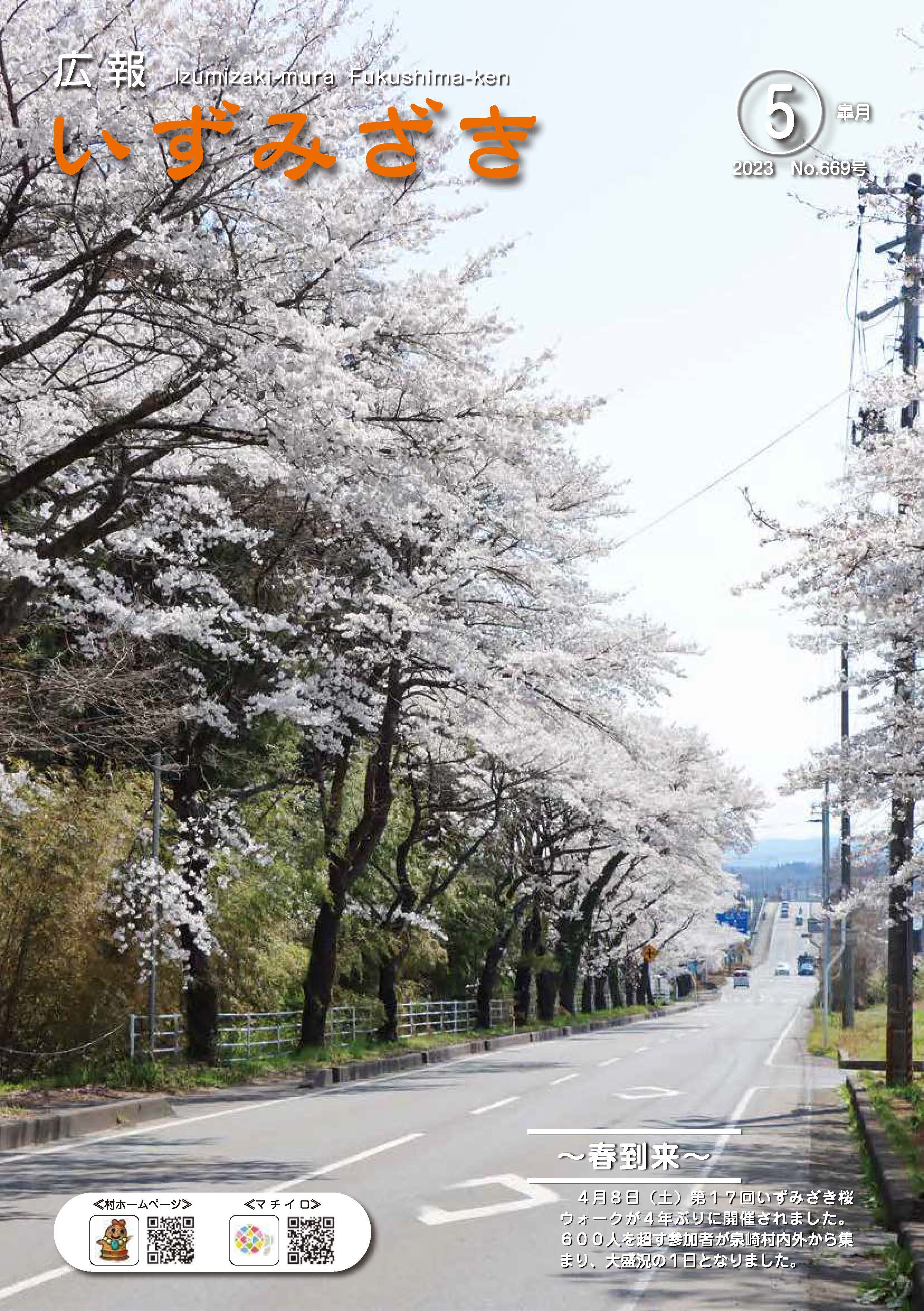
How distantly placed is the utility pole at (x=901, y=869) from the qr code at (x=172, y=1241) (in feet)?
43.4

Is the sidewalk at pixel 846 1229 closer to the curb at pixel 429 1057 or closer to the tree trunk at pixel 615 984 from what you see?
the curb at pixel 429 1057

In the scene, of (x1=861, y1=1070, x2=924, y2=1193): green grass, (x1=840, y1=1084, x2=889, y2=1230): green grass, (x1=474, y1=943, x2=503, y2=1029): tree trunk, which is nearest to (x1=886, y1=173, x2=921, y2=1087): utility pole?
(x1=861, y1=1070, x2=924, y2=1193): green grass

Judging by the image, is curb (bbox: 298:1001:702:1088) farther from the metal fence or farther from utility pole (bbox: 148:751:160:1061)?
utility pole (bbox: 148:751:160:1061)

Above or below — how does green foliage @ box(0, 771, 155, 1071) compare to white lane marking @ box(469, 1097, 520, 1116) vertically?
above

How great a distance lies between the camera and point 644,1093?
21.1 meters

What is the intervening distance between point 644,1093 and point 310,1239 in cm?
1640

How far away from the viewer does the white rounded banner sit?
5.47 m

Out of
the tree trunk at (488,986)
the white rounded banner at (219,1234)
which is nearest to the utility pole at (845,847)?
the tree trunk at (488,986)

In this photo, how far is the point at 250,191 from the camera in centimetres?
1130

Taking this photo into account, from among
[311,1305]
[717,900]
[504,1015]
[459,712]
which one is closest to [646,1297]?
[311,1305]

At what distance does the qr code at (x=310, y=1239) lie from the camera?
5.51 meters

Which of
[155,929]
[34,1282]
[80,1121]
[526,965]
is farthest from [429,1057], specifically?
[34,1282]

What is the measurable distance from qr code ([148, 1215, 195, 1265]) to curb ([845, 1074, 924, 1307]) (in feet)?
10.9

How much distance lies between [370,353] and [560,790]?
22662 millimetres
